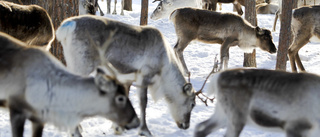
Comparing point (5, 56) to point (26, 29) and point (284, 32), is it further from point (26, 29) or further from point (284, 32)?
point (284, 32)

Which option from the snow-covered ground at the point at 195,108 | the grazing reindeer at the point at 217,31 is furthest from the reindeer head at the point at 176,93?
the grazing reindeer at the point at 217,31

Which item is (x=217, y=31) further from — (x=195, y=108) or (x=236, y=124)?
(x=236, y=124)

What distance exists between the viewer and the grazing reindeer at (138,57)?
4539 millimetres

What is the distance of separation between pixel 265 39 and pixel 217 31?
96 cm

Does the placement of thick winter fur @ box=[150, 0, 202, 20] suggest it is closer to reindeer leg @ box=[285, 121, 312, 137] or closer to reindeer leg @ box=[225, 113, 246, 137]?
reindeer leg @ box=[225, 113, 246, 137]

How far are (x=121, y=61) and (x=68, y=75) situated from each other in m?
1.31

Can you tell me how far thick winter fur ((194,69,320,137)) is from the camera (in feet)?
11.8

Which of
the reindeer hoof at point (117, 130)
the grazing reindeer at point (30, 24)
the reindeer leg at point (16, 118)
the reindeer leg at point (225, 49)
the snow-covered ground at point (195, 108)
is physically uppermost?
the grazing reindeer at point (30, 24)

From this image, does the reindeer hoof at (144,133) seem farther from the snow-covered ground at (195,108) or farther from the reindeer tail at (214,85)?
the reindeer tail at (214,85)

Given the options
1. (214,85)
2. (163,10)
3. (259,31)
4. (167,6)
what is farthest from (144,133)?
(167,6)

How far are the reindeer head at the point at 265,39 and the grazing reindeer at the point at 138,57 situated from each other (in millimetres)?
3931

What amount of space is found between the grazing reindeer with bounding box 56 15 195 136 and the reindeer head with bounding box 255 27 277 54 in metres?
3.93

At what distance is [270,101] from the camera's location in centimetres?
371

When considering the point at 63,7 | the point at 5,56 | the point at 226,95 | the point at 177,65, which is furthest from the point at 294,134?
the point at 63,7
